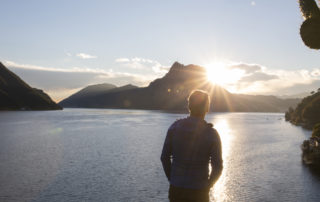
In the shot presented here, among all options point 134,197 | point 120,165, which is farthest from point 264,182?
point 120,165

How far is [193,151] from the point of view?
5.43m

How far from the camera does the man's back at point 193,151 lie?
5.33 meters

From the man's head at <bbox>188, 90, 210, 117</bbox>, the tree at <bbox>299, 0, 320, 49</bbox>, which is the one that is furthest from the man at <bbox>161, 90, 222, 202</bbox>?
the tree at <bbox>299, 0, 320, 49</bbox>

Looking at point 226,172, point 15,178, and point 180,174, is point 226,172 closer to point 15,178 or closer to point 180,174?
point 15,178

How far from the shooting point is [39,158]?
3919 centimetres

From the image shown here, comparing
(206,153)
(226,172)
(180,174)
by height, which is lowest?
(226,172)

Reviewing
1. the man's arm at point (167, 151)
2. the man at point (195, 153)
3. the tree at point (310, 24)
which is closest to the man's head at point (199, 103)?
the man at point (195, 153)

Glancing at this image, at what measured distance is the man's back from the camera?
533 cm

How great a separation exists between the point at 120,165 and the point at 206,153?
30.7m

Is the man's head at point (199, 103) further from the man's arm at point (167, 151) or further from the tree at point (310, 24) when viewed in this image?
the tree at point (310, 24)

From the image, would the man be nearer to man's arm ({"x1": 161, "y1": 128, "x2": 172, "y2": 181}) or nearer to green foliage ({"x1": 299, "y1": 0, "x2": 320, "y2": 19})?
man's arm ({"x1": 161, "y1": 128, "x2": 172, "y2": 181})

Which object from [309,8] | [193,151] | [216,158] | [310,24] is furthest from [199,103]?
[309,8]

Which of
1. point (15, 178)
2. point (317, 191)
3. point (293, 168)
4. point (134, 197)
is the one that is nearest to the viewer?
point (134, 197)

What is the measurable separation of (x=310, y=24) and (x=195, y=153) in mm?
30642
